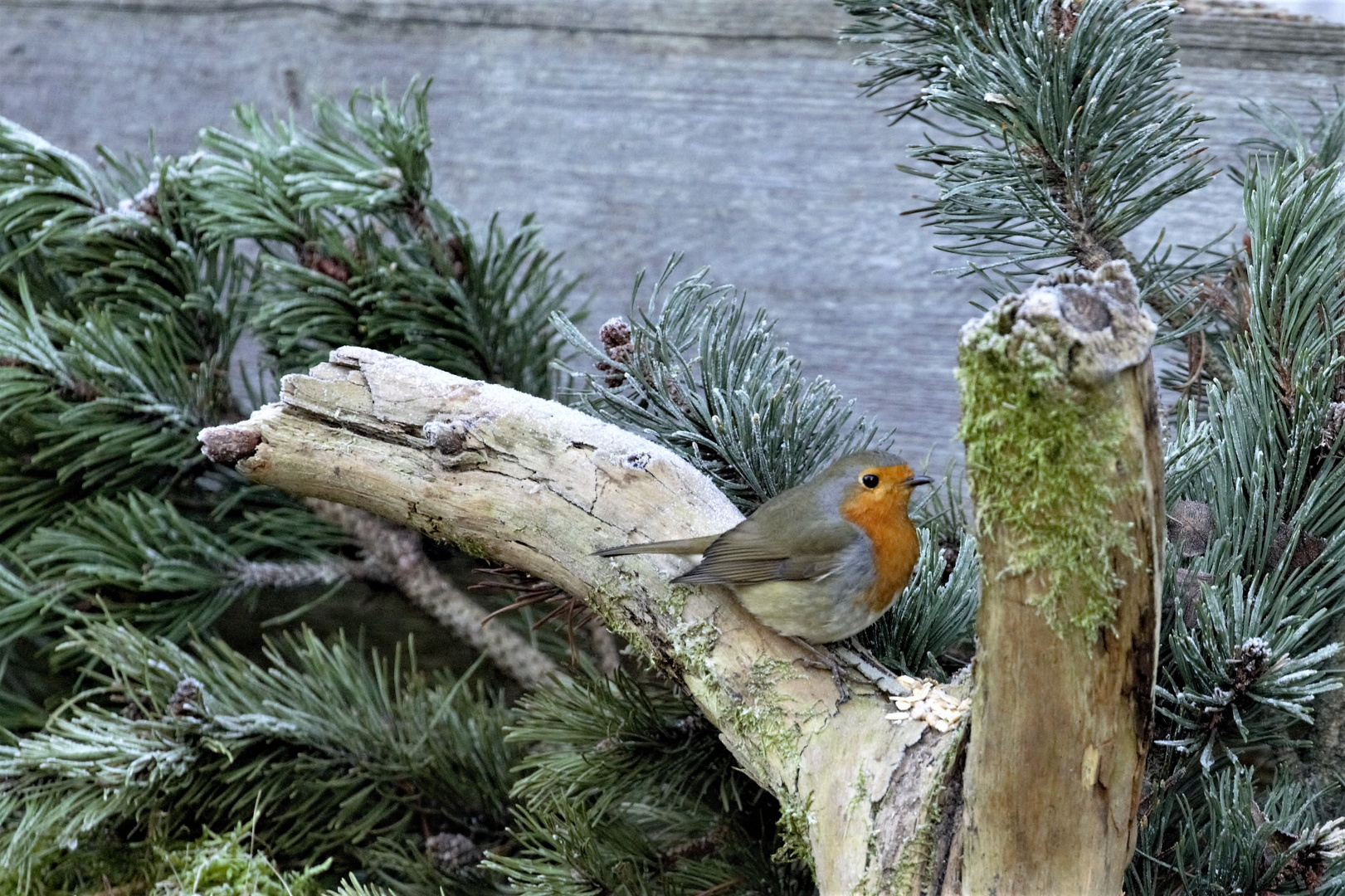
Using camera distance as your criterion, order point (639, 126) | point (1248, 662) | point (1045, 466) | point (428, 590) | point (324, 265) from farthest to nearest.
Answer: point (639, 126) < point (428, 590) < point (324, 265) < point (1248, 662) < point (1045, 466)

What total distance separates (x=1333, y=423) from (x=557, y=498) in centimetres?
80

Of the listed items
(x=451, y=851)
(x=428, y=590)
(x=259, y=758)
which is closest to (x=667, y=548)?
(x=451, y=851)

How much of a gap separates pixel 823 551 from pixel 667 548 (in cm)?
27

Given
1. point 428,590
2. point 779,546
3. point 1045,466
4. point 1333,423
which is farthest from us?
point 428,590

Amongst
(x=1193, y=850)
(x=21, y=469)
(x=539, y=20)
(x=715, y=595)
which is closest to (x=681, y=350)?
(x=715, y=595)

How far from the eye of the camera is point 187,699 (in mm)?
1512

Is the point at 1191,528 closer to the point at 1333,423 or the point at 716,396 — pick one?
the point at 1333,423

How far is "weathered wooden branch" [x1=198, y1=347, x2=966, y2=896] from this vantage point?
1176 millimetres

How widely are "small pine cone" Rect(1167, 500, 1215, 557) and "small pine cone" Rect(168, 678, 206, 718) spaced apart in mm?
1208

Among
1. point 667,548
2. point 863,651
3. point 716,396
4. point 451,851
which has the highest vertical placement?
point 716,396

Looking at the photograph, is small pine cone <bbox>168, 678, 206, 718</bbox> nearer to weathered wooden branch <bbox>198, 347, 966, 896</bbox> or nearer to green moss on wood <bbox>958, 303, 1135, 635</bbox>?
weathered wooden branch <bbox>198, 347, 966, 896</bbox>

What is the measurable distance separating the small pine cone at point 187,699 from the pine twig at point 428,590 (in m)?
0.50

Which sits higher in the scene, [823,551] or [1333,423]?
[1333,423]

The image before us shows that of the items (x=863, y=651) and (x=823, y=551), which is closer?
(x=863, y=651)
